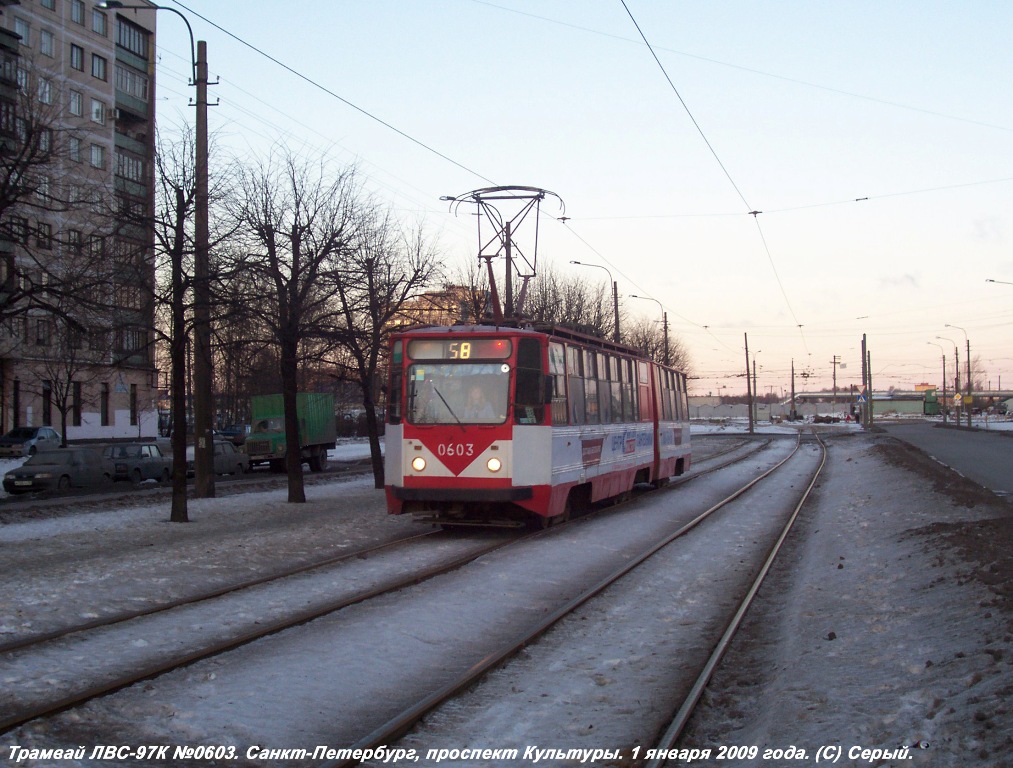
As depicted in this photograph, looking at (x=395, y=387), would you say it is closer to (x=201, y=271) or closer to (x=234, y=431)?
(x=201, y=271)

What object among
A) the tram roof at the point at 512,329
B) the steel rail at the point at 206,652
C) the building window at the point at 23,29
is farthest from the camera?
the building window at the point at 23,29

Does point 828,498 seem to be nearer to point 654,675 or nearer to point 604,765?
point 654,675

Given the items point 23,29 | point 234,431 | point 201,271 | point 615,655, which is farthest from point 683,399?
point 23,29

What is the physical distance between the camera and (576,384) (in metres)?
16.5

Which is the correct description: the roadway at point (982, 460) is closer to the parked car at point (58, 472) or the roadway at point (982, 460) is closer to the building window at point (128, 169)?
the building window at point (128, 169)

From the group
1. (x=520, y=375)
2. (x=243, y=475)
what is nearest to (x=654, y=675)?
(x=520, y=375)

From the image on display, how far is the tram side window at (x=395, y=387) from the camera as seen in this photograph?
1479 cm

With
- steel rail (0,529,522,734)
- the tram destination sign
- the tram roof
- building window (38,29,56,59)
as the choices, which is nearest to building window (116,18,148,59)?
building window (38,29,56,59)

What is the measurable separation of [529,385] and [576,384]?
2.18 meters

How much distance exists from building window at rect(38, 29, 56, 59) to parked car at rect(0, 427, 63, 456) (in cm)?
2201

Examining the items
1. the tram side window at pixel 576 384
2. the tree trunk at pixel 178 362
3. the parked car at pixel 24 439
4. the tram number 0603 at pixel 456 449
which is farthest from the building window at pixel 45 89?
the parked car at pixel 24 439

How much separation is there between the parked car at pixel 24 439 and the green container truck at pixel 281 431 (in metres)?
10.6

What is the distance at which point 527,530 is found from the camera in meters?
15.9

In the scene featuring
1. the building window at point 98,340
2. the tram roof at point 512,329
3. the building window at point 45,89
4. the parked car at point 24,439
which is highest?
the building window at point 45,89
